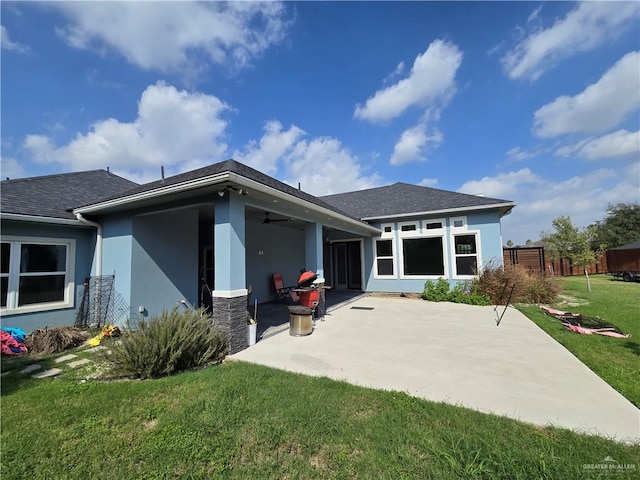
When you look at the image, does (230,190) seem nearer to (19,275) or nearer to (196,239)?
(196,239)

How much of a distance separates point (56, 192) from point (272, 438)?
970 cm

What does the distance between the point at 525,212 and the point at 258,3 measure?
3058 centimetres

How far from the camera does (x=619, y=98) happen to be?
29.0ft

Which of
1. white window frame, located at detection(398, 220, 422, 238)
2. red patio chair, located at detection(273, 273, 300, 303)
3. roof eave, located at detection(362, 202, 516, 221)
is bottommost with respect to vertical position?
red patio chair, located at detection(273, 273, 300, 303)

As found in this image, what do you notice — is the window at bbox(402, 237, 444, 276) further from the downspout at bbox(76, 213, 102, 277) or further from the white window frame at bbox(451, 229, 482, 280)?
the downspout at bbox(76, 213, 102, 277)

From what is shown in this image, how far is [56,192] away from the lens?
26.3ft

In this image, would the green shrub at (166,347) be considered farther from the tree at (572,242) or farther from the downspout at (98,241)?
the tree at (572,242)

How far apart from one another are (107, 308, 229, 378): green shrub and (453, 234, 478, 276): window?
33.4 feet

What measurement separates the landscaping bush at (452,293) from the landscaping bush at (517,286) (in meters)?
0.32

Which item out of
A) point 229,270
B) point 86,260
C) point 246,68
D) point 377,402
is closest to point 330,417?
point 377,402

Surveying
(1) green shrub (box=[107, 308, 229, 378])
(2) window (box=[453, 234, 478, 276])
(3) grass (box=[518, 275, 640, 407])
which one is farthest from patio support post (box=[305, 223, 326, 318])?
(2) window (box=[453, 234, 478, 276])

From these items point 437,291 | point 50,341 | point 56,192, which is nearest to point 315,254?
point 437,291

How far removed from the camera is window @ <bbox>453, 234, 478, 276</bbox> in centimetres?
1121

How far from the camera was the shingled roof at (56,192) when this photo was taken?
6.43 meters
